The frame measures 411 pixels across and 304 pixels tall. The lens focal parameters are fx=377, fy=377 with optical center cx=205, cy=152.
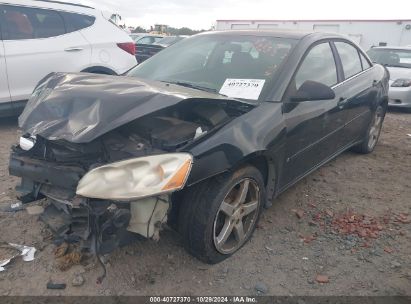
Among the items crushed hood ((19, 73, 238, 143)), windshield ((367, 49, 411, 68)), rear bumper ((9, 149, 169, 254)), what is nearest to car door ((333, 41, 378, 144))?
crushed hood ((19, 73, 238, 143))

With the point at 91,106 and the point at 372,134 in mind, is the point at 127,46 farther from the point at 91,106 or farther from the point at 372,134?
the point at 91,106

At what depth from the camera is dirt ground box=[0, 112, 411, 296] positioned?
243 cm

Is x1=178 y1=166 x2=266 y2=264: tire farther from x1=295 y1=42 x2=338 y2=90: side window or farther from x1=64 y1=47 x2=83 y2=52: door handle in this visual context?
x1=64 y1=47 x2=83 y2=52: door handle

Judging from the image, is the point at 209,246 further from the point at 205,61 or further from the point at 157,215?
the point at 205,61

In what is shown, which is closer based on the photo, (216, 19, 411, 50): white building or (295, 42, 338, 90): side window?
(295, 42, 338, 90): side window

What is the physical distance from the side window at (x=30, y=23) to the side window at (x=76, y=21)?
0.28 ft

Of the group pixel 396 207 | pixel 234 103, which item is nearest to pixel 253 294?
pixel 234 103

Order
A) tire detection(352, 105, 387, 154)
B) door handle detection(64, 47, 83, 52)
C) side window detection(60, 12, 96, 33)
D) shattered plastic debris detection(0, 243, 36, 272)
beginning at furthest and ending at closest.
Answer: side window detection(60, 12, 96, 33)
door handle detection(64, 47, 83, 52)
tire detection(352, 105, 387, 154)
shattered plastic debris detection(0, 243, 36, 272)

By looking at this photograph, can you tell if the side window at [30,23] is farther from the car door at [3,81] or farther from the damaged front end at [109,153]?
the damaged front end at [109,153]

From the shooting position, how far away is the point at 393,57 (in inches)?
369

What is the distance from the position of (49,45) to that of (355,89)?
13.6ft

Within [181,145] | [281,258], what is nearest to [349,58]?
[281,258]

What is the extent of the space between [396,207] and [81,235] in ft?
9.75

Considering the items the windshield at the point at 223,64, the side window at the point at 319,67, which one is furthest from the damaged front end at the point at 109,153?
the side window at the point at 319,67
